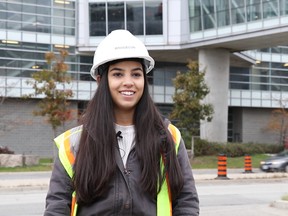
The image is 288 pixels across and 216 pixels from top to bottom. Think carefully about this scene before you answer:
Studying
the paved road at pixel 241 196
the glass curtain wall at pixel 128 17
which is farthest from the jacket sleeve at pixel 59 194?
the glass curtain wall at pixel 128 17

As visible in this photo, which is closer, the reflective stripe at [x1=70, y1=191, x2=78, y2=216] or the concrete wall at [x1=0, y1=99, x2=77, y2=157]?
the reflective stripe at [x1=70, y1=191, x2=78, y2=216]

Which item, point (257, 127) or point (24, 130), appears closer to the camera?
point (24, 130)

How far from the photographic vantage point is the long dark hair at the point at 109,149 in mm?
2490

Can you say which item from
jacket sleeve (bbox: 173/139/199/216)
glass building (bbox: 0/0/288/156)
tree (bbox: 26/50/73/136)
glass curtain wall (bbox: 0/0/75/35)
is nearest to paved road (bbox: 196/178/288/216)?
jacket sleeve (bbox: 173/139/199/216)

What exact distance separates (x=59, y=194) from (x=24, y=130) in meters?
40.2

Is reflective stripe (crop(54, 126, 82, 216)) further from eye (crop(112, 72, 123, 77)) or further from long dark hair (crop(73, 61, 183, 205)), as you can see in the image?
eye (crop(112, 72, 123, 77))

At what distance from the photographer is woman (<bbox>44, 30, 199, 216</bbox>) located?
2.49m

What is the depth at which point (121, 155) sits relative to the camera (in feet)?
8.46

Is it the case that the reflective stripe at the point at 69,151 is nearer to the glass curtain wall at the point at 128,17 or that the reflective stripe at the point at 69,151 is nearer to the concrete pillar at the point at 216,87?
the concrete pillar at the point at 216,87

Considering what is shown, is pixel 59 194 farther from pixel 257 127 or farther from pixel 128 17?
pixel 257 127

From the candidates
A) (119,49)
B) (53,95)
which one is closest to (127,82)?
(119,49)

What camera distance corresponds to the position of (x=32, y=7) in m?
40.9

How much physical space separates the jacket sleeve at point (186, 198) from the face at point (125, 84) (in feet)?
1.12

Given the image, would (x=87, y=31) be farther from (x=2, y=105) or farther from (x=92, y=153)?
(x=92, y=153)
